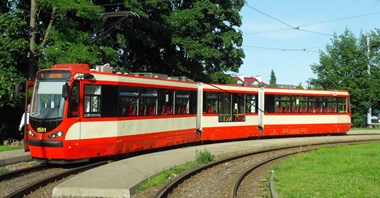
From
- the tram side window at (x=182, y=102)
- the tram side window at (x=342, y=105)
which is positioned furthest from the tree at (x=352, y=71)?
the tram side window at (x=182, y=102)

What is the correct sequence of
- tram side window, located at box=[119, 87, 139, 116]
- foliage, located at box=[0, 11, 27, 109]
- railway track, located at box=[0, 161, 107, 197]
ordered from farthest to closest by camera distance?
foliage, located at box=[0, 11, 27, 109] → tram side window, located at box=[119, 87, 139, 116] → railway track, located at box=[0, 161, 107, 197]

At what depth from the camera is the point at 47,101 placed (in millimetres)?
14383

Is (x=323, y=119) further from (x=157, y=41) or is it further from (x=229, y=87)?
(x=157, y=41)

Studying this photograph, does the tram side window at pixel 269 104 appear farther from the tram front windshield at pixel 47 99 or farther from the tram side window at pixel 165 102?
the tram front windshield at pixel 47 99

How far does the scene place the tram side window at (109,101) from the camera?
599 inches

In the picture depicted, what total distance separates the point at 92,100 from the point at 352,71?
3159cm

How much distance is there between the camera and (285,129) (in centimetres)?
2847

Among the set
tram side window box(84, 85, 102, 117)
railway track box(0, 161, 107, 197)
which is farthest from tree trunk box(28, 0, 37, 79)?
railway track box(0, 161, 107, 197)

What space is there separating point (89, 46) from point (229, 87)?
764cm

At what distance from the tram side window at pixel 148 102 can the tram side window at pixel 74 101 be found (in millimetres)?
3434

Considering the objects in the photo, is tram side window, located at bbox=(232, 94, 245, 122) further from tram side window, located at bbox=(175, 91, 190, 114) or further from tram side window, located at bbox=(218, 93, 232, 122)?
tram side window, located at bbox=(175, 91, 190, 114)

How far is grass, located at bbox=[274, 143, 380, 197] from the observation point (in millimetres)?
10245

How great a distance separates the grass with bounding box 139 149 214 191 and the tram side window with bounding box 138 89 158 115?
9.32ft

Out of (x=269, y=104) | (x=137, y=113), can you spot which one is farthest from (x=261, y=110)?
A: (x=137, y=113)
